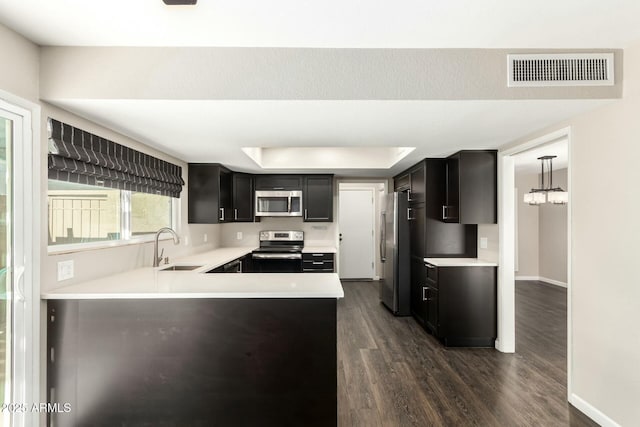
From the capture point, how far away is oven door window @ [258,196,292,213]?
5.14m

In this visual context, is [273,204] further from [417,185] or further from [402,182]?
[417,185]

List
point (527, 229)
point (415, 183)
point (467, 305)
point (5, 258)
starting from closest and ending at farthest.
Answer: point (5, 258) < point (467, 305) < point (415, 183) < point (527, 229)

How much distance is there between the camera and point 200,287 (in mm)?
2100

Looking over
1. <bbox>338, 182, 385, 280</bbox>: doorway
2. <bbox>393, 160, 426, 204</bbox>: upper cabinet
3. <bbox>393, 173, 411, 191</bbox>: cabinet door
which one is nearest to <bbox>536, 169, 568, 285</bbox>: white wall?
<bbox>393, 173, 411, 191</bbox>: cabinet door

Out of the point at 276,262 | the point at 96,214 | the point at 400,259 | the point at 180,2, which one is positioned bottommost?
the point at 276,262

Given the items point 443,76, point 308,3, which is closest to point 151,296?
point 308,3

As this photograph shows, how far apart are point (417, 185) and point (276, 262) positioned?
7.63ft

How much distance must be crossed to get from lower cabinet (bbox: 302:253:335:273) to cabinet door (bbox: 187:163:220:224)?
4.79 ft

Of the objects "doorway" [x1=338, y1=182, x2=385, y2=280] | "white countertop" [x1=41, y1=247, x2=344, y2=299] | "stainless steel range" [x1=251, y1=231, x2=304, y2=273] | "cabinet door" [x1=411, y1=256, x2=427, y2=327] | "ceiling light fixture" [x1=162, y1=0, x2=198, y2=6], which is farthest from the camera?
"doorway" [x1=338, y1=182, x2=385, y2=280]

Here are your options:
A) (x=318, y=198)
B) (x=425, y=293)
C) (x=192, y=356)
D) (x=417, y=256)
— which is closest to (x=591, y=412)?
(x=425, y=293)

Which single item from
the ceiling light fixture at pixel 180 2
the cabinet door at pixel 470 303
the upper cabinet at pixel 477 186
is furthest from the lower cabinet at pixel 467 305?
the ceiling light fixture at pixel 180 2

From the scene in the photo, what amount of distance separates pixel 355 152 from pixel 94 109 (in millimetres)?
3422

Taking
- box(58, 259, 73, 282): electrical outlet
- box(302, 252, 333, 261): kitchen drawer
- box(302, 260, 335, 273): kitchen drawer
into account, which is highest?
box(58, 259, 73, 282): electrical outlet

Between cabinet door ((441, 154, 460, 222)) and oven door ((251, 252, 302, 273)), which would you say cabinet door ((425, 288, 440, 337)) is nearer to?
cabinet door ((441, 154, 460, 222))
